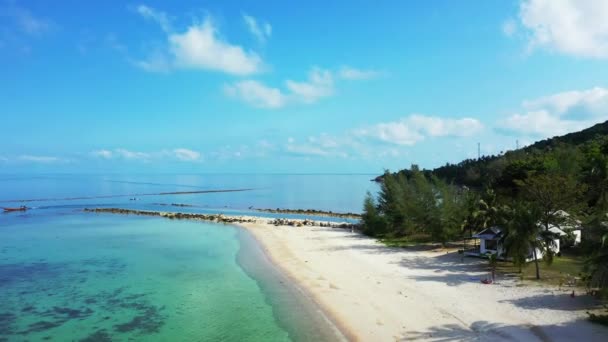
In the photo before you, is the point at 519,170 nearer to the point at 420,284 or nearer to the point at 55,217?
the point at 420,284

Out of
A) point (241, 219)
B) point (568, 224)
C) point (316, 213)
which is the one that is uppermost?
point (568, 224)

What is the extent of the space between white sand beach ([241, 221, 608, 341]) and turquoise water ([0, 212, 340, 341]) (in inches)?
72.7

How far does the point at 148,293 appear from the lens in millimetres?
23734

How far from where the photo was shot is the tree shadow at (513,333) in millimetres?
14391

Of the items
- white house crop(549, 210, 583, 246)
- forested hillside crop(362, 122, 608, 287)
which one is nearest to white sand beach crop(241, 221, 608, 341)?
forested hillside crop(362, 122, 608, 287)

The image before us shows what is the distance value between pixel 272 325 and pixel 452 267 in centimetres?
1337

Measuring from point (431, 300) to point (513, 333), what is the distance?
4.61 m

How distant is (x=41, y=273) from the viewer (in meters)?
28.9

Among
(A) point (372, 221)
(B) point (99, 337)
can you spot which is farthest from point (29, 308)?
(A) point (372, 221)

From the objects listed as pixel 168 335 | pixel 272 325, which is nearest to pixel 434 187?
pixel 272 325

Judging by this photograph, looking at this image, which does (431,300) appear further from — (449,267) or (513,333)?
(449,267)

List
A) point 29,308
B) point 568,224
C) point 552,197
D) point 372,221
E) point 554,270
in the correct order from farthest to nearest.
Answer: point 372,221 < point 568,224 < point 552,197 < point 554,270 < point 29,308

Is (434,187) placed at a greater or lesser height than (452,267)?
greater

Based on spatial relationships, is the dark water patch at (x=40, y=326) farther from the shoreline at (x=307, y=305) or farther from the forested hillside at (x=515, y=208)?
the forested hillside at (x=515, y=208)
